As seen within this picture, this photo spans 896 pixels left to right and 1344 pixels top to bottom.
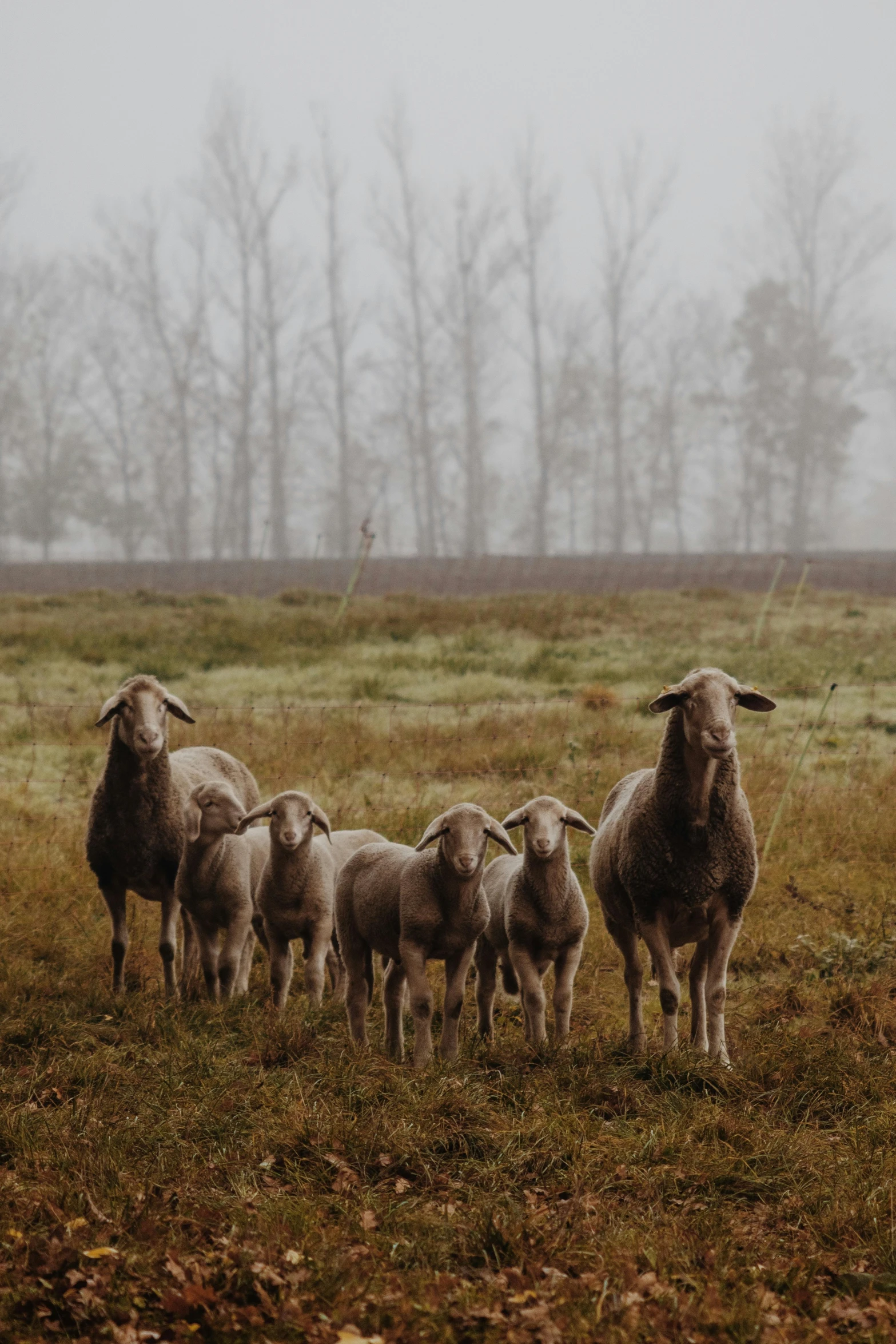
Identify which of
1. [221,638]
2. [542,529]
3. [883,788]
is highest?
[542,529]

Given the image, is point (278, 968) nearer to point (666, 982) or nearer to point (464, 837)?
point (464, 837)

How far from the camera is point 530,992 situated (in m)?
6.24

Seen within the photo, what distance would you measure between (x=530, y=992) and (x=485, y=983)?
0.66m

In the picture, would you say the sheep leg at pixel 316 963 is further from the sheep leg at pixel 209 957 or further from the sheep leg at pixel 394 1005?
the sheep leg at pixel 209 957

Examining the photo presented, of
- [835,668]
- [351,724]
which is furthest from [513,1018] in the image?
[835,668]

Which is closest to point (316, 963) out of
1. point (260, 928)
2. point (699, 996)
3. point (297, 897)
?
point (297, 897)

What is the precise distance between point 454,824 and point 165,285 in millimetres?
56761

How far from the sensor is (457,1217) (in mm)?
4605

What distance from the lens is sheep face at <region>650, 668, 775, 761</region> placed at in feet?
18.8

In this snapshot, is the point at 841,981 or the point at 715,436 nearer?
the point at 841,981

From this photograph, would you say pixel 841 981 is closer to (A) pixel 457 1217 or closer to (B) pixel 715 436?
(A) pixel 457 1217

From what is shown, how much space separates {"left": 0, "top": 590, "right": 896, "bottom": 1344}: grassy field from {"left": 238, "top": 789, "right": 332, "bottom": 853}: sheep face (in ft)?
3.30

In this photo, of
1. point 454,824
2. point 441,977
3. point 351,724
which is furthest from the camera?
point 351,724

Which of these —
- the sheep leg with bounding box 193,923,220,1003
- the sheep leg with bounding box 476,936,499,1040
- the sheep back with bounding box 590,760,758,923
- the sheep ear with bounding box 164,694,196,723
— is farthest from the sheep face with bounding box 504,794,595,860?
the sheep ear with bounding box 164,694,196,723
